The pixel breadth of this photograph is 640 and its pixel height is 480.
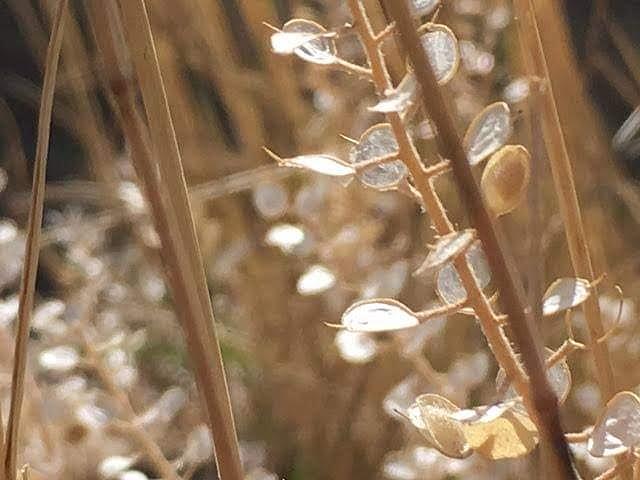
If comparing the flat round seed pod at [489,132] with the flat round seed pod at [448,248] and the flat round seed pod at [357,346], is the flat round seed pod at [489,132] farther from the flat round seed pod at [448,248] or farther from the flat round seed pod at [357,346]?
the flat round seed pod at [357,346]

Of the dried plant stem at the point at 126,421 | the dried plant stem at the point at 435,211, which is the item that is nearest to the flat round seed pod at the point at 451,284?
the dried plant stem at the point at 435,211

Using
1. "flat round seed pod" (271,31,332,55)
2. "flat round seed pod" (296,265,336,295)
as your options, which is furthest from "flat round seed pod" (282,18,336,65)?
"flat round seed pod" (296,265,336,295)

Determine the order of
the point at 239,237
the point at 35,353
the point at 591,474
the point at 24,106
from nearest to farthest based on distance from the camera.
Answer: the point at 591,474
the point at 35,353
the point at 239,237
the point at 24,106

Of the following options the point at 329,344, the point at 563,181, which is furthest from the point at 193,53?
the point at 563,181

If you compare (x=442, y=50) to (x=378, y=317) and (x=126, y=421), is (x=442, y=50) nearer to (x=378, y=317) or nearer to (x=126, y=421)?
(x=378, y=317)

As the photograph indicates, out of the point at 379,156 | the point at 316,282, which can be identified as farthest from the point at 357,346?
the point at 379,156

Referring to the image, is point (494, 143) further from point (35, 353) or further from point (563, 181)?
point (35, 353)
